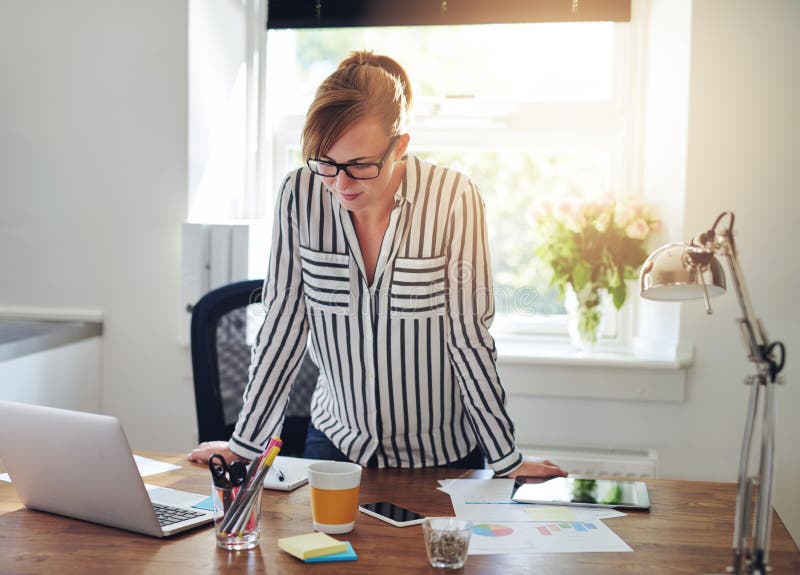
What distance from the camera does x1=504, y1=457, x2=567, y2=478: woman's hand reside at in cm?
164

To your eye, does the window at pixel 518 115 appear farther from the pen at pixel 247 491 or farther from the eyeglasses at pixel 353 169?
the pen at pixel 247 491

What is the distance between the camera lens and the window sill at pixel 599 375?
257cm

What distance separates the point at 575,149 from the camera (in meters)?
2.96

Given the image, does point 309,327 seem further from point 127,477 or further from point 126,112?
point 126,112

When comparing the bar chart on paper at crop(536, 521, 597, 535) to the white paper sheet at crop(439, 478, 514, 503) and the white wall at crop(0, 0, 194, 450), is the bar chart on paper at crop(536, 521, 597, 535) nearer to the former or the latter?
the white paper sheet at crop(439, 478, 514, 503)

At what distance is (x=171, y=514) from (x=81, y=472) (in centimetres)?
16

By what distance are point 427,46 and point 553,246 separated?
854 millimetres

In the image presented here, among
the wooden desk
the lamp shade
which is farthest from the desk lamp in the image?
the wooden desk

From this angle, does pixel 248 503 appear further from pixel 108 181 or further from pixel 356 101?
pixel 108 181

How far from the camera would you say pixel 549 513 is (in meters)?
1.43

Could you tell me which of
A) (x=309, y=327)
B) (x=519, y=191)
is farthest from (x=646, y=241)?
(x=309, y=327)

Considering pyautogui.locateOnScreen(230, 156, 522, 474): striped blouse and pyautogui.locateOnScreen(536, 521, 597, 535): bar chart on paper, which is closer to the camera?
pyautogui.locateOnScreen(536, 521, 597, 535): bar chart on paper

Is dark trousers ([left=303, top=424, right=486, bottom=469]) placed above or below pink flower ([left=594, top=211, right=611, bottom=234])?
below

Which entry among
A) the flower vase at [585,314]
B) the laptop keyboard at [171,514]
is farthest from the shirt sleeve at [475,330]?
the flower vase at [585,314]
